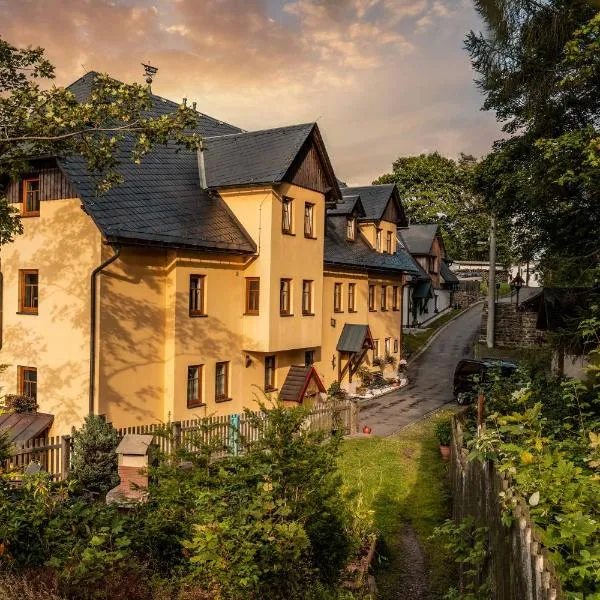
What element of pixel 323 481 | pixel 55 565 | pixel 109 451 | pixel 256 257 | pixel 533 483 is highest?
pixel 256 257

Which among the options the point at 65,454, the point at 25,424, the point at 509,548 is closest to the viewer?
the point at 509,548

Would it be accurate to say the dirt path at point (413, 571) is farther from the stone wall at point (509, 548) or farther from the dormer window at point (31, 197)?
the dormer window at point (31, 197)

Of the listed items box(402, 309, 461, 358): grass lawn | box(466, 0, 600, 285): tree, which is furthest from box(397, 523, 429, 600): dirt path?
box(402, 309, 461, 358): grass lawn

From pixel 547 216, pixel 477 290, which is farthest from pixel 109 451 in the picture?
pixel 477 290

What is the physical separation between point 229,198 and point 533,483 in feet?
60.6

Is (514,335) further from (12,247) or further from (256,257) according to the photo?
(12,247)

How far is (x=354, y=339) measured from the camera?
92.2ft

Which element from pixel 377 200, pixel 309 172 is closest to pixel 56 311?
pixel 309 172

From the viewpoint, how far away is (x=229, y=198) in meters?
21.8

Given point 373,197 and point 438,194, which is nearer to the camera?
point 373,197

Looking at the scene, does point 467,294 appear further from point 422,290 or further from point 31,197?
point 31,197

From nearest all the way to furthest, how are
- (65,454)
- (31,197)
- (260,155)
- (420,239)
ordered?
(65,454), (31,197), (260,155), (420,239)

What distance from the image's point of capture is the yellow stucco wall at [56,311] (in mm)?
16703

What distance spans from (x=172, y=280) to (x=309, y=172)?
7979mm
